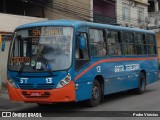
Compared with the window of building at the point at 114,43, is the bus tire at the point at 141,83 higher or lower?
lower

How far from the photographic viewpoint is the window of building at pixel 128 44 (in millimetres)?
16156

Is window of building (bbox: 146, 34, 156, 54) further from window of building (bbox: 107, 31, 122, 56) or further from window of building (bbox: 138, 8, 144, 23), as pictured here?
window of building (bbox: 138, 8, 144, 23)

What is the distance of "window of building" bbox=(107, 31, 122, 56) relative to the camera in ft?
48.2

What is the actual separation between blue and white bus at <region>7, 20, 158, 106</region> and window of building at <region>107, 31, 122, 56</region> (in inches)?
10.6

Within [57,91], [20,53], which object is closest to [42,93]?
[57,91]

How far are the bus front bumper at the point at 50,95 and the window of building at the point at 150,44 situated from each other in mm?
8169

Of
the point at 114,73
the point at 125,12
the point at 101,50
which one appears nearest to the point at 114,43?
the point at 114,73

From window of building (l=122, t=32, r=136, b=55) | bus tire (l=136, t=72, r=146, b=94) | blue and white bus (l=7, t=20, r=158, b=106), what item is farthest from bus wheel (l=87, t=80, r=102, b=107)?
bus tire (l=136, t=72, r=146, b=94)

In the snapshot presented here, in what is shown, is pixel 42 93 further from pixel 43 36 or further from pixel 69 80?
pixel 43 36

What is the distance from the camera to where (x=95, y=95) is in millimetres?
13195

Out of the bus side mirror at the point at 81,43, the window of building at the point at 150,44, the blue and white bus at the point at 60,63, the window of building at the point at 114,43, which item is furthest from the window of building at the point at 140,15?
the bus side mirror at the point at 81,43

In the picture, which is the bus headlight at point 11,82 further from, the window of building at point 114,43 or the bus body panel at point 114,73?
the window of building at point 114,43

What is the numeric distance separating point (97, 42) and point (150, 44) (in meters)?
6.17

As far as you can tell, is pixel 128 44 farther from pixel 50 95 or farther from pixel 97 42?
pixel 50 95
